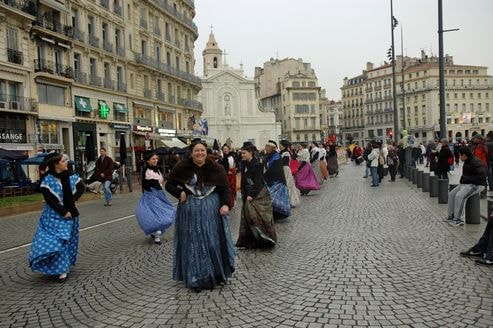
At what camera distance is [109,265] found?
7.06m

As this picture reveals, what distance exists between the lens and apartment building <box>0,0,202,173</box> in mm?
30328

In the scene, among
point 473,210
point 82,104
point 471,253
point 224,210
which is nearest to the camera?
point 224,210

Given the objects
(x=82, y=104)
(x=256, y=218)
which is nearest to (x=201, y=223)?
(x=256, y=218)

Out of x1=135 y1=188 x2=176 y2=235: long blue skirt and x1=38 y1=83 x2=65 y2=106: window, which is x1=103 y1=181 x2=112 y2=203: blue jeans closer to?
x1=135 y1=188 x2=176 y2=235: long blue skirt

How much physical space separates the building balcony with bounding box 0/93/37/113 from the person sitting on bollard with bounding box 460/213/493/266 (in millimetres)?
26316

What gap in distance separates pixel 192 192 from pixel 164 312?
4.89ft

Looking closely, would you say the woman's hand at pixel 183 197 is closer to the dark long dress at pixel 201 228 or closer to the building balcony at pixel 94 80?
the dark long dress at pixel 201 228

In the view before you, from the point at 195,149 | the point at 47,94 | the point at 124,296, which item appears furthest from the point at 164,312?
the point at 47,94

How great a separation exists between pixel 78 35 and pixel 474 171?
103 feet

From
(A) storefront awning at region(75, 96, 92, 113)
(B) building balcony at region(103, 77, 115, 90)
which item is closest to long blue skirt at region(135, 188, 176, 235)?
(A) storefront awning at region(75, 96, 92, 113)

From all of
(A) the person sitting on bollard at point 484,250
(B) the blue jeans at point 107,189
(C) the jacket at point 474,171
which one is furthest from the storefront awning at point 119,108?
(A) the person sitting on bollard at point 484,250

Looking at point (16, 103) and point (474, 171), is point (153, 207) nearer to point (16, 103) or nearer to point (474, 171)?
point (474, 171)

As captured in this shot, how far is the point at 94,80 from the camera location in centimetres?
3528

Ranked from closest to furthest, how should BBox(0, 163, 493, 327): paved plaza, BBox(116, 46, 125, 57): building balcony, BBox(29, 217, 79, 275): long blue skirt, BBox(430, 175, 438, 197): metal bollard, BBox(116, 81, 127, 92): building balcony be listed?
1. BBox(0, 163, 493, 327): paved plaza
2. BBox(29, 217, 79, 275): long blue skirt
3. BBox(430, 175, 438, 197): metal bollard
4. BBox(116, 81, 127, 92): building balcony
5. BBox(116, 46, 125, 57): building balcony
